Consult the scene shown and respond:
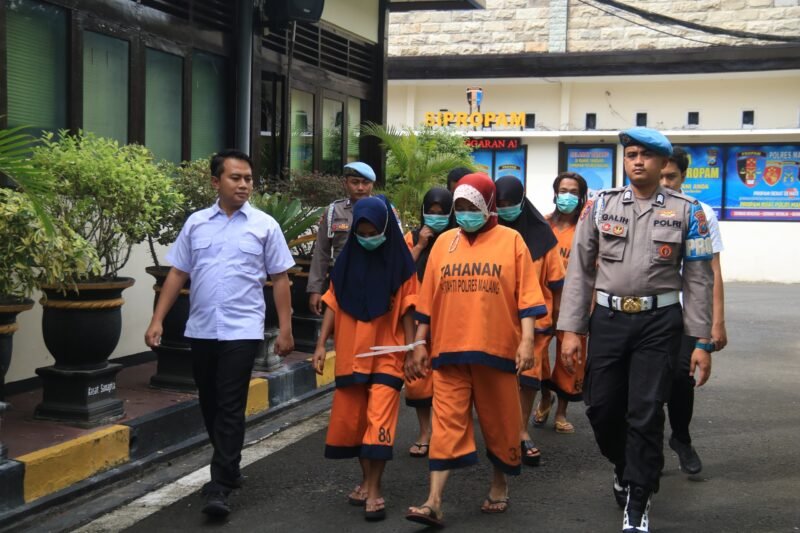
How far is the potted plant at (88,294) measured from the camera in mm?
6781

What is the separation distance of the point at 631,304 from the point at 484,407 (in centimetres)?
98

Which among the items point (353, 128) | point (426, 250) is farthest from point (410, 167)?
point (426, 250)

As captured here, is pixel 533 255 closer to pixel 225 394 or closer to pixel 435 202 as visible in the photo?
pixel 435 202

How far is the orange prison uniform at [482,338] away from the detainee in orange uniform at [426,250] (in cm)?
122

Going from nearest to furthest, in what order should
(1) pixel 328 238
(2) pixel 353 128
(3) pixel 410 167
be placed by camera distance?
(1) pixel 328 238 → (3) pixel 410 167 → (2) pixel 353 128

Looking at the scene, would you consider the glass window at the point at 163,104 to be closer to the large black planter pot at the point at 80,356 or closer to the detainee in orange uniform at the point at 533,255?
the large black planter pot at the point at 80,356

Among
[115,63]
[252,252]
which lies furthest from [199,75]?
[252,252]

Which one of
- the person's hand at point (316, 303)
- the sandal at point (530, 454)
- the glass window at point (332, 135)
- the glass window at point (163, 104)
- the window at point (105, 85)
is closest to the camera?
the sandal at point (530, 454)

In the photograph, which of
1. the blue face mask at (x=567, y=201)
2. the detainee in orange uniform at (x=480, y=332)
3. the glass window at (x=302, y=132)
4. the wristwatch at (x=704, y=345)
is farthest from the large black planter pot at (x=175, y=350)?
the glass window at (x=302, y=132)

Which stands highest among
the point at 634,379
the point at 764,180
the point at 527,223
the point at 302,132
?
the point at 302,132

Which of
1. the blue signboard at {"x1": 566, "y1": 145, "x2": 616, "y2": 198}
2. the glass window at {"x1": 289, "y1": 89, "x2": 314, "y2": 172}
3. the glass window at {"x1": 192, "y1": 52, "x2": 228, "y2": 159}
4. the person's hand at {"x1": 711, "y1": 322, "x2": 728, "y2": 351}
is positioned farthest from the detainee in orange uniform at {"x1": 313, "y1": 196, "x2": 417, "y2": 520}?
the blue signboard at {"x1": 566, "y1": 145, "x2": 616, "y2": 198}

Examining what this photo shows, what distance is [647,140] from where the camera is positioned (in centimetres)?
514

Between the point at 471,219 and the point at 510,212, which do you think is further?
the point at 510,212

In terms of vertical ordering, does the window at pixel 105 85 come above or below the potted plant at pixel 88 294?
above
